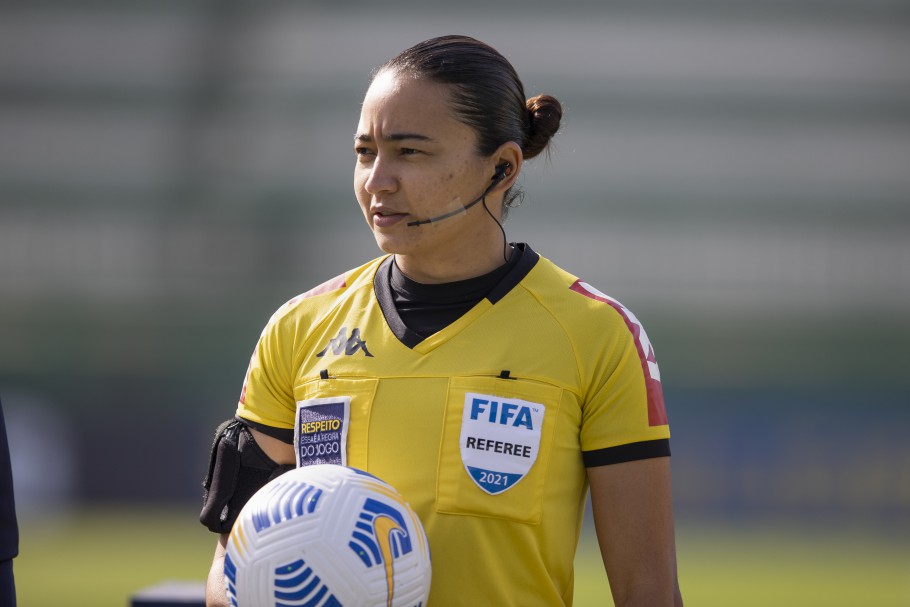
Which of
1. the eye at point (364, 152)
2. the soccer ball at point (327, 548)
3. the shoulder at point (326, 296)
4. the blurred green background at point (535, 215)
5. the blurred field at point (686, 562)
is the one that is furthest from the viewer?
the blurred green background at point (535, 215)

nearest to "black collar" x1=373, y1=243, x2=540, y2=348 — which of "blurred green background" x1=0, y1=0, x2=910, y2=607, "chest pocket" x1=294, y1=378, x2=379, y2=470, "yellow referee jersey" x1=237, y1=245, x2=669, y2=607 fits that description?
"yellow referee jersey" x1=237, y1=245, x2=669, y2=607

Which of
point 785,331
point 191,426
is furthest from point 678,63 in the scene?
point 191,426

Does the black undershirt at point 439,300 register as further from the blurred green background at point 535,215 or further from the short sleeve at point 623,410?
the blurred green background at point 535,215

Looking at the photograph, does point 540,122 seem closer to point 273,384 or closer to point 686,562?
point 273,384

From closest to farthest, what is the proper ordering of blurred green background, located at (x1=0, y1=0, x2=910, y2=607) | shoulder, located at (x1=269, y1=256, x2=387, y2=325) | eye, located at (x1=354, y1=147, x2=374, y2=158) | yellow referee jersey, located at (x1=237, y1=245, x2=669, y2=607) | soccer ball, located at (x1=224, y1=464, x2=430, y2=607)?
soccer ball, located at (x1=224, y1=464, x2=430, y2=607), yellow referee jersey, located at (x1=237, y1=245, x2=669, y2=607), eye, located at (x1=354, y1=147, x2=374, y2=158), shoulder, located at (x1=269, y1=256, x2=387, y2=325), blurred green background, located at (x1=0, y1=0, x2=910, y2=607)

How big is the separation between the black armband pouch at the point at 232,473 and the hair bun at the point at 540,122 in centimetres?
75

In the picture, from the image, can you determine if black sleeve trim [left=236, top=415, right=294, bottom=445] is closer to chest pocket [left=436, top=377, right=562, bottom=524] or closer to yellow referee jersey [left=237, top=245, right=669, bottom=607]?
yellow referee jersey [left=237, top=245, right=669, bottom=607]

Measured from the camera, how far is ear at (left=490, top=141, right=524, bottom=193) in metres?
2.20

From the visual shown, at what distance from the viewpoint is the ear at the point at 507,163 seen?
2.20 metres

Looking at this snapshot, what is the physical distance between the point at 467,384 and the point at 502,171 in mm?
415

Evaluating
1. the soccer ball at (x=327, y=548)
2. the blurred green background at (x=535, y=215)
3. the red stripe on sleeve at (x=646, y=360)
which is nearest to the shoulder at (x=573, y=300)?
the red stripe on sleeve at (x=646, y=360)

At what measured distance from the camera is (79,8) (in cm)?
1852

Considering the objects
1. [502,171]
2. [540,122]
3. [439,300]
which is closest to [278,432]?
[439,300]

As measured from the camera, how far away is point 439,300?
2.20 metres
